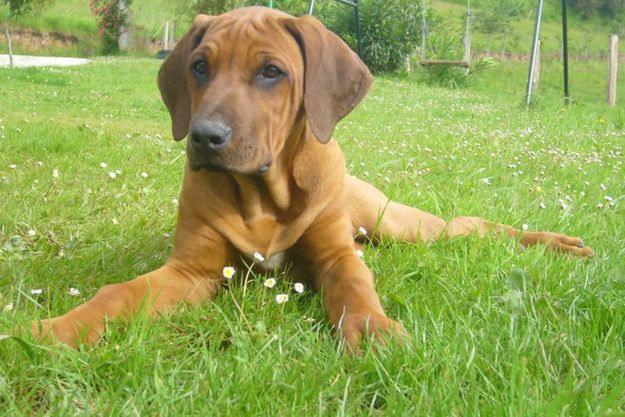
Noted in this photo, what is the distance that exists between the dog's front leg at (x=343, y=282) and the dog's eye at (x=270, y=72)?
0.63 meters

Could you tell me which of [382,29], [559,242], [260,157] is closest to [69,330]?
[260,157]

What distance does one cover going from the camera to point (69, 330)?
205 cm

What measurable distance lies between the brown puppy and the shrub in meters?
30.5

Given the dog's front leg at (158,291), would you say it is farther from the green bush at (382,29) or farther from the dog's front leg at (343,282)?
the green bush at (382,29)

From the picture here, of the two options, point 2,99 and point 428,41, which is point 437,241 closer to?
point 2,99

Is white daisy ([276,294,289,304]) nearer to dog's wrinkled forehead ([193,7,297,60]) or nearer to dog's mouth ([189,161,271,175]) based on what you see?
dog's mouth ([189,161,271,175])

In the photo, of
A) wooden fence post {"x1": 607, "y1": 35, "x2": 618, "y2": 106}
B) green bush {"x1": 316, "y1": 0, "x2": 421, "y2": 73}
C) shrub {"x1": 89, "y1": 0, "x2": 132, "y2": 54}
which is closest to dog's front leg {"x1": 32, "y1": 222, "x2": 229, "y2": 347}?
wooden fence post {"x1": 607, "y1": 35, "x2": 618, "y2": 106}

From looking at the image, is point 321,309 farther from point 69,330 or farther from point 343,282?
point 69,330

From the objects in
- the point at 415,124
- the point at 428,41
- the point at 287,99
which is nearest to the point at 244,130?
the point at 287,99

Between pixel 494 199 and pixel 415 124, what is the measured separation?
4641 mm

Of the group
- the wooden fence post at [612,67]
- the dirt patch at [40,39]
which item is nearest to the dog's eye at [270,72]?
the wooden fence post at [612,67]

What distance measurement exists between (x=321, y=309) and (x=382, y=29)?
19.3 metres

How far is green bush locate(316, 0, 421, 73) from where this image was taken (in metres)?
20.6

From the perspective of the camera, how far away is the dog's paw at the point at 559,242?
10.9 feet
